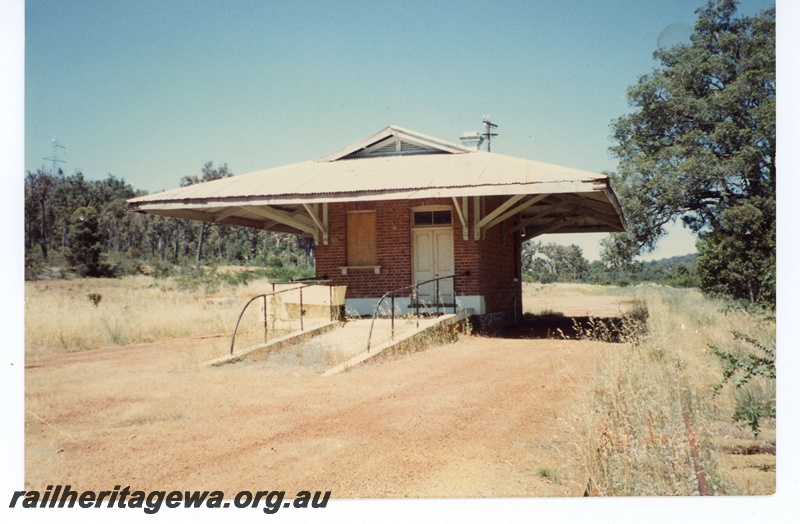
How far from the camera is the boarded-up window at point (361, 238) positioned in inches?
549

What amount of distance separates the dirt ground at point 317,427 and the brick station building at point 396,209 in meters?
4.15

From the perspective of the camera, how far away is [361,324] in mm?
12203

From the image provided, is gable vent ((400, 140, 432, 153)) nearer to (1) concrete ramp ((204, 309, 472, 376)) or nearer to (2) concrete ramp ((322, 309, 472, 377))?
(2) concrete ramp ((322, 309, 472, 377))

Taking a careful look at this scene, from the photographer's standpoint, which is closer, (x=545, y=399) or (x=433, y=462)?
(x=433, y=462)

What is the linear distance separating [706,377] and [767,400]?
1313 mm

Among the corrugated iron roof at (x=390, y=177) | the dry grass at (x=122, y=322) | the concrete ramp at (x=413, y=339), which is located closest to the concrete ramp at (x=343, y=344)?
the concrete ramp at (x=413, y=339)

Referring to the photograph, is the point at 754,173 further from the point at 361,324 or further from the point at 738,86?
the point at 361,324

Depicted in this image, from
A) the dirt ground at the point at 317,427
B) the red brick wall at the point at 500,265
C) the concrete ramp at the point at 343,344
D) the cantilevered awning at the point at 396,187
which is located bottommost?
the dirt ground at the point at 317,427

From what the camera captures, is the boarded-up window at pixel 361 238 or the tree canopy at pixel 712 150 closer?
the tree canopy at pixel 712 150

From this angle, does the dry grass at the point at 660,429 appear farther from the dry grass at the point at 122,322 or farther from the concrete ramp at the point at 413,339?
the dry grass at the point at 122,322

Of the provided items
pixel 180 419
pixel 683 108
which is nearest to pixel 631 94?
pixel 683 108

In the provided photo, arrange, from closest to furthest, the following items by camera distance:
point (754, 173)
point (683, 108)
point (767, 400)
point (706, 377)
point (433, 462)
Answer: point (433, 462) < point (767, 400) < point (706, 377) < point (754, 173) < point (683, 108)

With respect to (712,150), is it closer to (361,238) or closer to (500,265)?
(500,265)

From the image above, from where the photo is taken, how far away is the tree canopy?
1130 cm
